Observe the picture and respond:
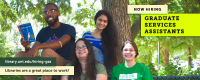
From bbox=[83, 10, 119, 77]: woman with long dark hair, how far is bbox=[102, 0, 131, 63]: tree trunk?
193cm

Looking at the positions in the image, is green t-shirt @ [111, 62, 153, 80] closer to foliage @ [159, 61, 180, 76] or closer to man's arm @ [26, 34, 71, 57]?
man's arm @ [26, 34, 71, 57]

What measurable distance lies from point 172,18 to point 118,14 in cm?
252

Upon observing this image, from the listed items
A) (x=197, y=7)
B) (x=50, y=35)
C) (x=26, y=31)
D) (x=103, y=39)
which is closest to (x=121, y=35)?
(x=103, y=39)

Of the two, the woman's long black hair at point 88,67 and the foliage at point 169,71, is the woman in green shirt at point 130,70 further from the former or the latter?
the foliage at point 169,71

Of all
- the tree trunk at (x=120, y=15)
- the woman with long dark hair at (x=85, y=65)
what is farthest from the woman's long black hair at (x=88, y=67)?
the tree trunk at (x=120, y=15)

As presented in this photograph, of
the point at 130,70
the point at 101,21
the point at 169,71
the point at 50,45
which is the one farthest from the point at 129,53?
the point at 169,71

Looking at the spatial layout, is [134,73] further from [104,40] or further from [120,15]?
[120,15]

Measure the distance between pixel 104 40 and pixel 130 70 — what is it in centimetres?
74

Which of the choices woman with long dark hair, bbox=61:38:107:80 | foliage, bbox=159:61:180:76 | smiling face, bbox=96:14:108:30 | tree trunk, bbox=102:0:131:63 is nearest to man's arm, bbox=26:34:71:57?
woman with long dark hair, bbox=61:38:107:80

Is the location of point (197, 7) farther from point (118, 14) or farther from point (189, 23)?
point (118, 14)

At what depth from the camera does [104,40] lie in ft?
11.3

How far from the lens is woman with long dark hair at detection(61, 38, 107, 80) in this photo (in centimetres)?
288

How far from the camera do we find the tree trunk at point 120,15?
5477 millimetres

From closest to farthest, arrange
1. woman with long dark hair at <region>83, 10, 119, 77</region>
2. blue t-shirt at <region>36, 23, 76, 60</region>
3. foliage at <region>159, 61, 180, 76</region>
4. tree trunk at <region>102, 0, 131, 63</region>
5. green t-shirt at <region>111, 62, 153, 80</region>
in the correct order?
green t-shirt at <region>111, 62, 153, 80</region> < blue t-shirt at <region>36, 23, 76, 60</region> < woman with long dark hair at <region>83, 10, 119, 77</region> < tree trunk at <region>102, 0, 131, 63</region> < foliage at <region>159, 61, 180, 76</region>
